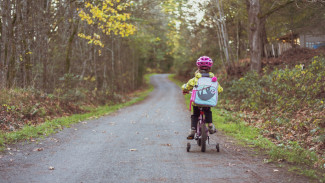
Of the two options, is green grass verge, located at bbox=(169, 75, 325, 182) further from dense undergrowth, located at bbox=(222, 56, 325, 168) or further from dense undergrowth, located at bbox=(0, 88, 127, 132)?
dense undergrowth, located at bbox=(0, 88, 127, 132)

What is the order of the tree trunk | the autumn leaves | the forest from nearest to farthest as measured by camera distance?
the forest < the autumn leaves < the tree trunk

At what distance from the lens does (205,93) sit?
6816 mm

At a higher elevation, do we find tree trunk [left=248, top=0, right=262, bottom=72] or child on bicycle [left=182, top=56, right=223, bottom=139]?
tree trunk [left=248, top=0, right=262, bottom=72]

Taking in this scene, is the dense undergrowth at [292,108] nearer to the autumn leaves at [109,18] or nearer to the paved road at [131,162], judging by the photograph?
the paved road at [131,162]

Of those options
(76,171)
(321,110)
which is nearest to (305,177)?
(76,171)

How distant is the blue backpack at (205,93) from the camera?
6793 mm

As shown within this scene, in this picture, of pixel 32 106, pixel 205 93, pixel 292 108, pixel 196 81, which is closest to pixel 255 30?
pixel 292 108

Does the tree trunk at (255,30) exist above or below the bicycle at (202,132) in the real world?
above

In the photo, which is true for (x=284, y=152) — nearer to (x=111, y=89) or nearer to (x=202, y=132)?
(x=202, y=132)

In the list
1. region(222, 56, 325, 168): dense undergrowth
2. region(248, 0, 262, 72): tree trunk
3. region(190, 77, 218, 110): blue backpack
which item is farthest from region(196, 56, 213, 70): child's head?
region(248, 0, 262, 72): tree trunk

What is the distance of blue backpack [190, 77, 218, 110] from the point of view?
6.79 m

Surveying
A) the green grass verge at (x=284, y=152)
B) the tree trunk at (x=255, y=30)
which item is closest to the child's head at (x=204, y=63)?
the green grass verge at (x=284, y=152)

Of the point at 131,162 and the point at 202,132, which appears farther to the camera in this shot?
the point at 202,132

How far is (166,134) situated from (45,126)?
4021 millimetres
